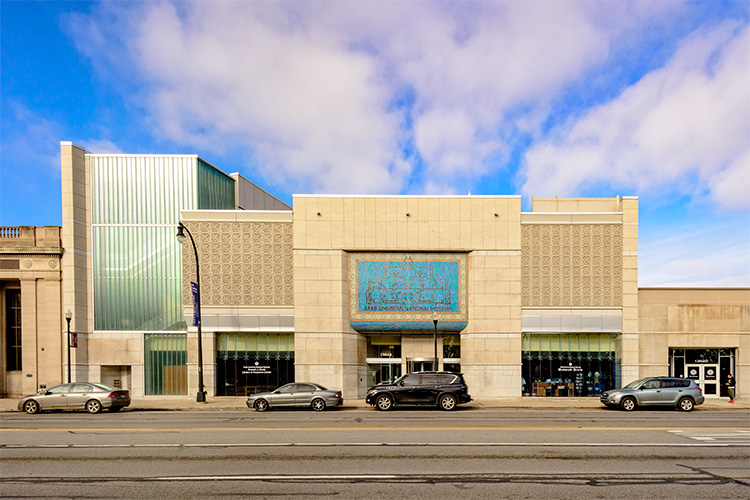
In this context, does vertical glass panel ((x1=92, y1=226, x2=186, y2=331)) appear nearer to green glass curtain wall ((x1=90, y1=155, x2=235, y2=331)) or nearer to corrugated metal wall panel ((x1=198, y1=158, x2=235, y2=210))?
green glass curtain wall ((x1=90, y1=155, x2=235, y2=331))

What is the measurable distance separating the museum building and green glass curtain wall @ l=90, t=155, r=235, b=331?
9cm

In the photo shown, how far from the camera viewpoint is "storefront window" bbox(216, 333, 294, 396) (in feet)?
102

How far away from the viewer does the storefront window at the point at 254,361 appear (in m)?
31.1

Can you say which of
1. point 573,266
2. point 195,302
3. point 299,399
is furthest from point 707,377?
point 195,302

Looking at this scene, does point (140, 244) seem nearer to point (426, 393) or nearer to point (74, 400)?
point (74, 400)

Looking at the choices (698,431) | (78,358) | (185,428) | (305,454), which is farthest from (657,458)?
(78,358)

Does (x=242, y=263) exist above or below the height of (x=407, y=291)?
above

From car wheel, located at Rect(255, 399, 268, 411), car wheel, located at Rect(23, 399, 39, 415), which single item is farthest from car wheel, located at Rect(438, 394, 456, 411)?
car wheel, located at Rect(23, 399, 39, 415)

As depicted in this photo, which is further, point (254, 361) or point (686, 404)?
point (254, 361)

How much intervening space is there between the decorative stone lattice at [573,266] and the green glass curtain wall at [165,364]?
21.3 m

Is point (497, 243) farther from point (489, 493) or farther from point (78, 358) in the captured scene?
point (78, 358)

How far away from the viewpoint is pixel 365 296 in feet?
102

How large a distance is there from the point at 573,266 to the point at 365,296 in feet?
41.1

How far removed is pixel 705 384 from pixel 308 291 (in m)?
24.1
